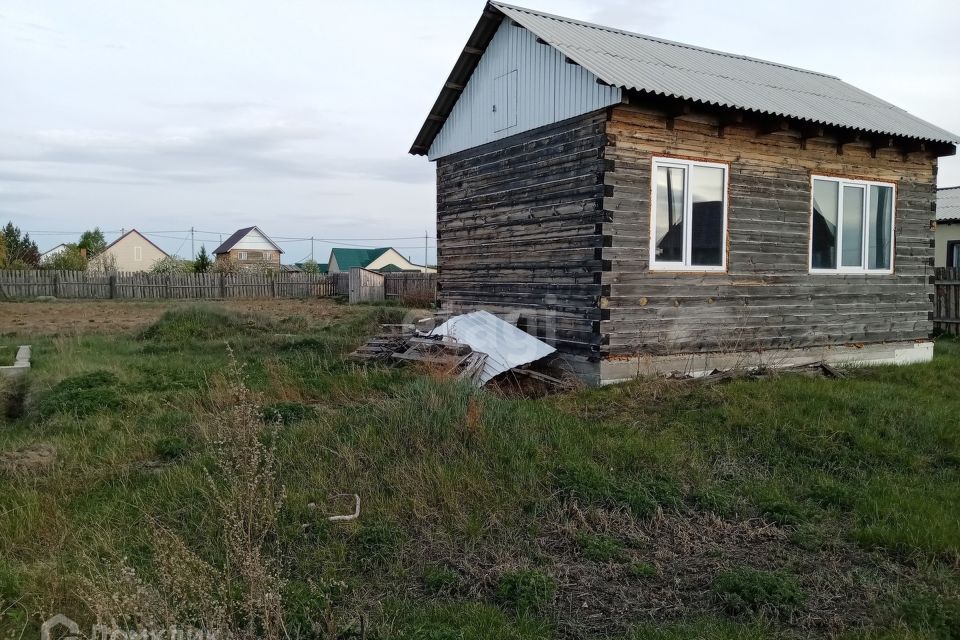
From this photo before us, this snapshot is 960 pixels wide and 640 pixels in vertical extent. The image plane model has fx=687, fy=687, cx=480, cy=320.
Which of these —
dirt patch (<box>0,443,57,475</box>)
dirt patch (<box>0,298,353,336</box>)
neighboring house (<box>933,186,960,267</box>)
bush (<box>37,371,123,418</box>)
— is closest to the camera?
dirt patch (<box>0,443,57,475</box>)

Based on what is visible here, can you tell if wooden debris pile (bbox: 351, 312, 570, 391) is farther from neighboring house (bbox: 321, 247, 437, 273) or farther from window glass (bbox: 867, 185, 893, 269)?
neighboring house (bbox: 321, 247, 437, 273)

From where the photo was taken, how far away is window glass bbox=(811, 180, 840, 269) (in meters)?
11.4

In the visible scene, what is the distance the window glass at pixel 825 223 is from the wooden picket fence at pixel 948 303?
849 centimetres

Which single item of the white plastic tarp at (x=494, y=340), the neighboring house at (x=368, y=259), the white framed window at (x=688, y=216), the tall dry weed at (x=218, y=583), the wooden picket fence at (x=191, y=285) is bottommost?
the tall dry weed at (x=218, y=583)

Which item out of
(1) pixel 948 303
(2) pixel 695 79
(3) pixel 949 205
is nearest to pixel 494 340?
(2) pixel 695 79

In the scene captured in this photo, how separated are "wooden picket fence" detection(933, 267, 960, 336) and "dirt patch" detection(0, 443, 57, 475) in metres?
19.5

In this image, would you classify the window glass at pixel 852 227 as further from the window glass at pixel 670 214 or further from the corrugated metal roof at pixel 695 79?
the window glass at pixel 670 214

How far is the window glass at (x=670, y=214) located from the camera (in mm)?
9891

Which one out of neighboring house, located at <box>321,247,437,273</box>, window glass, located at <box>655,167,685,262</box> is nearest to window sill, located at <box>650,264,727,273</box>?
window glass, located at <box>655,167,685,262</box>

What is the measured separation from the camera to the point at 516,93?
36.8 ft

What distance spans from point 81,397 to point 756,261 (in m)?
9.73

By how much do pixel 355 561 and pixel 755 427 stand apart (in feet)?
15.4

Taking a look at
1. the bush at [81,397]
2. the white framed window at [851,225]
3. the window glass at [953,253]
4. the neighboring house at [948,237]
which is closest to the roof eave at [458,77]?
the white framed window at [851,225]

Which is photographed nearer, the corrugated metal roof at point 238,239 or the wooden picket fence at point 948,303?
the wooden picket fence at point 948,303
